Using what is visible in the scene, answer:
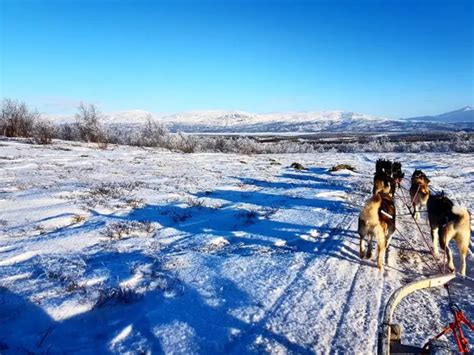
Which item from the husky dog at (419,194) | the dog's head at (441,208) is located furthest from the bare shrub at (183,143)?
the dog's head at (441,208)

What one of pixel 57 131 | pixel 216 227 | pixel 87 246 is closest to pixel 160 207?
pixel 216 227

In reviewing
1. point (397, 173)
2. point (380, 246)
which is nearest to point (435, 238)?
point (380, 246)

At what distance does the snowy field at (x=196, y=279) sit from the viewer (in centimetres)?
372

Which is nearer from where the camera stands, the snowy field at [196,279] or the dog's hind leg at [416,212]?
the snowy field at [196,279]

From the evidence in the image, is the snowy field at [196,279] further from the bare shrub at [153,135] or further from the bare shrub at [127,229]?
the bare shrub at [153,135]

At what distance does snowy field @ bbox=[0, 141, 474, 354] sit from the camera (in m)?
3.72

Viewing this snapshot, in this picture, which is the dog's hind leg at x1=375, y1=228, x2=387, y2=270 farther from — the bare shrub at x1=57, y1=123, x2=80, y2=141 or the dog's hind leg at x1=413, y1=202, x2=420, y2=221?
the bare shrub at x1=57, y1=123, x2=80, y2=141

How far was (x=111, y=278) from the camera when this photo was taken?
197 inches

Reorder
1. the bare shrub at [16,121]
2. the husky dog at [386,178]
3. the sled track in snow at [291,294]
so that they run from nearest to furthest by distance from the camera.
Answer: the sled track in snow at [291,294]
the husky dog at [386,178]
the bare shrub at [16,121]

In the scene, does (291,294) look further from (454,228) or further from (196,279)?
(454,228)

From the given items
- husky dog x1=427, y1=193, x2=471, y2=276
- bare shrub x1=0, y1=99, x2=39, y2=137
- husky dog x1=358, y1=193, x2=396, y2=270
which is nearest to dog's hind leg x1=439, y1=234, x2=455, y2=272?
husky dog x1=427, y1=193, x2=471, y2=276

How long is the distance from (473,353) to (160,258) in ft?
13.8

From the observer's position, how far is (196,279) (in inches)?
200

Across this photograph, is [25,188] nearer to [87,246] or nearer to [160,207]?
[160,207]
